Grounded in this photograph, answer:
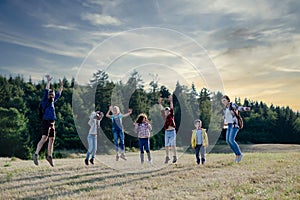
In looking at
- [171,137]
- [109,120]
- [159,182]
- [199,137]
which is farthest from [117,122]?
[109,120]

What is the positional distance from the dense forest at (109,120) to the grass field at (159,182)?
384 cm

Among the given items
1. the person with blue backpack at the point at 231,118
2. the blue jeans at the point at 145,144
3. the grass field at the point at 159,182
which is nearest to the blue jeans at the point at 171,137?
the blue jeans at the point at 145,144

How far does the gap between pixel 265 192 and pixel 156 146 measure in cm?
4486

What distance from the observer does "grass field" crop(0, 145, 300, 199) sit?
8734 millimetres

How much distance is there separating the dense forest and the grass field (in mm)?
3845

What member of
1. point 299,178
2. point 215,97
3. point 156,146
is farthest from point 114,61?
point 156,146

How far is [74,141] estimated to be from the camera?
56.5 m

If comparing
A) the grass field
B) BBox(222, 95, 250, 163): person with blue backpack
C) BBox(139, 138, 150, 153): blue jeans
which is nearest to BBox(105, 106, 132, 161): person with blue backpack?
BBox(139, 138, 150, 153): blue jeans

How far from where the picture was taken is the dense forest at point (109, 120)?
709 inches

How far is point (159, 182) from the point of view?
10.4 metres

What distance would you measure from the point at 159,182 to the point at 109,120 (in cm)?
2816

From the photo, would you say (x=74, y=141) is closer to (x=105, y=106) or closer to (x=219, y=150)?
(x=219, y=150)

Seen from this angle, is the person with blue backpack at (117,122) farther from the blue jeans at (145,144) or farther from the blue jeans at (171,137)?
the blue jeans at (171,137)

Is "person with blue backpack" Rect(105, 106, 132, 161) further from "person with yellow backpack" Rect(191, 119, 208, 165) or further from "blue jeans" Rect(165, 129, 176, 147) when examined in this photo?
"person with yellow backpack" Rect(191, 119, 208, 165)
